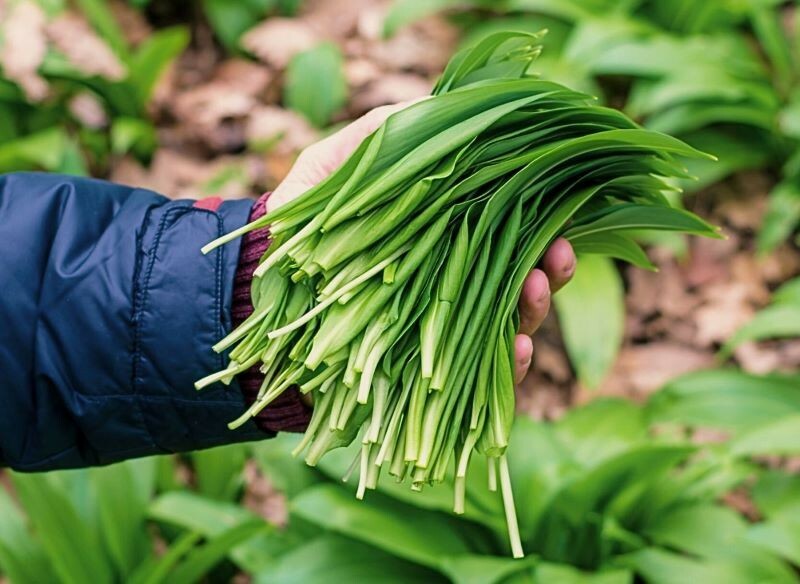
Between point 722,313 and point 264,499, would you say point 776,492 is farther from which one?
point 264,499

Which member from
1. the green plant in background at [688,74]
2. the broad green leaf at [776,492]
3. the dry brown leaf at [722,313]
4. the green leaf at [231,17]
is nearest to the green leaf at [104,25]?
the green leaf at [231,17]

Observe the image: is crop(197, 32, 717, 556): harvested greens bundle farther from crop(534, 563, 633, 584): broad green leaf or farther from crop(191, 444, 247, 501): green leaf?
crop(191, 444, 247, 501): green leaf

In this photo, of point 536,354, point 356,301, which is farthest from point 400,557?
point 356,301

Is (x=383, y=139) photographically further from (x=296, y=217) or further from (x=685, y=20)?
(x=685, y=20)

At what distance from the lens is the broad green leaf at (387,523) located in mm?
1739

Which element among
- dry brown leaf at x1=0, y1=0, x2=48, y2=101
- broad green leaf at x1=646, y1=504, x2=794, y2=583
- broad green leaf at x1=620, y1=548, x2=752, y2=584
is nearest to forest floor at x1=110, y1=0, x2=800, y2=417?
dry brown leaf at x1=0, y1=0, x2=48, y2=101

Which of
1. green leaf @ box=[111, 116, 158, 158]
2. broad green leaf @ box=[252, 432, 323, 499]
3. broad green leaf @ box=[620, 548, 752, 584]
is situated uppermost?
green leaf @ box=[111, 116, 158, 158]

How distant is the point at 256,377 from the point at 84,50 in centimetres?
209

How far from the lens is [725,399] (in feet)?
6.97

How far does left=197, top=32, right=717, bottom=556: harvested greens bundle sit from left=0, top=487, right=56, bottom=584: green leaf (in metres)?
1.19

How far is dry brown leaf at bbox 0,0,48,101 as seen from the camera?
2623 millimetres

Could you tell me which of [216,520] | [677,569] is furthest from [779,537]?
[216,520]

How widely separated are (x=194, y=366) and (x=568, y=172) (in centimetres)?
44

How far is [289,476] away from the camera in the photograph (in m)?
1.98
